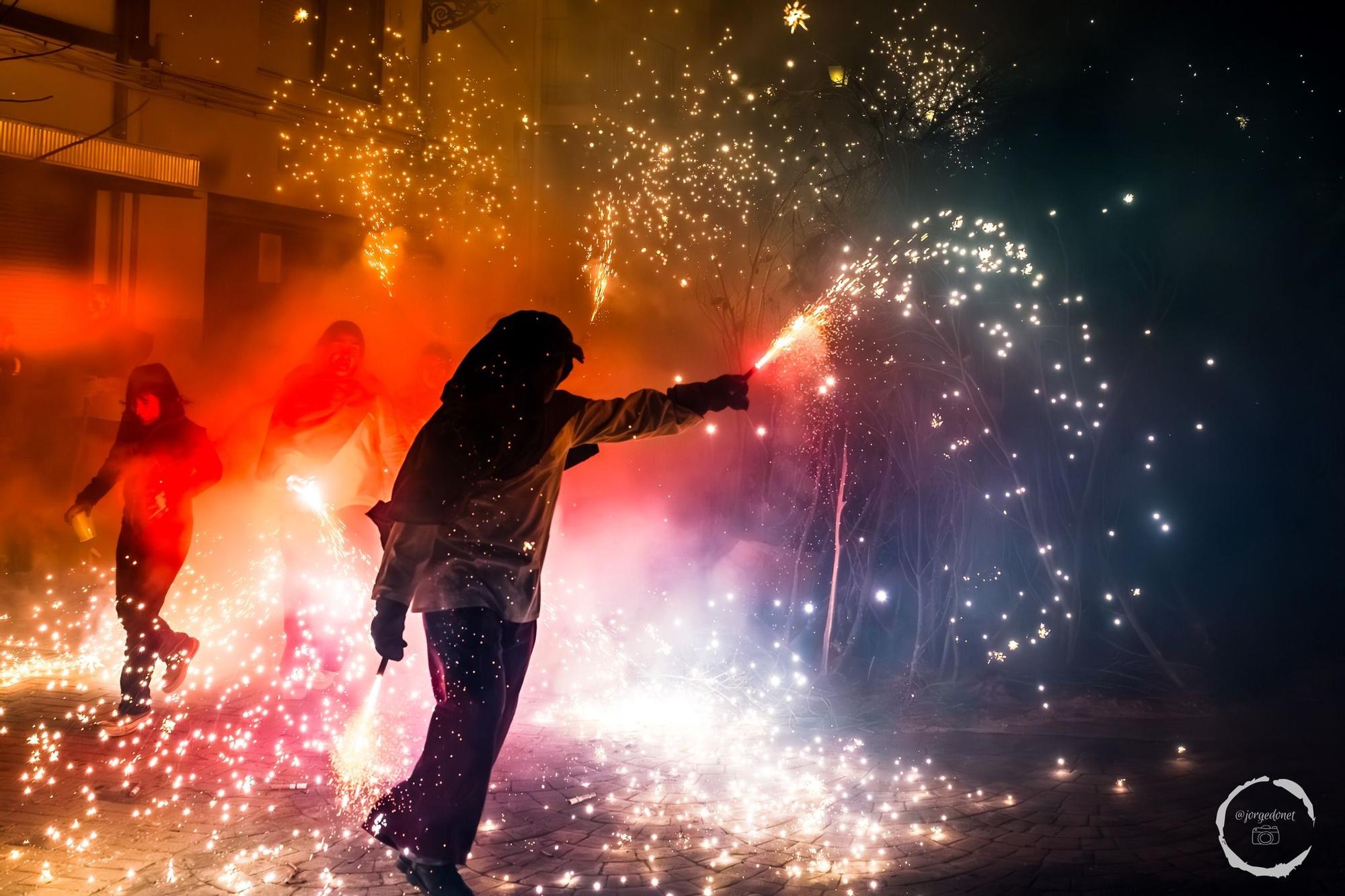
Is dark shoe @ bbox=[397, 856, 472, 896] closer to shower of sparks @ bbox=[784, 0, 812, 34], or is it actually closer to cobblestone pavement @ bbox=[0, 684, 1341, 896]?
cobblestone pavement @ bbox=[0, 684, 1341, 896]

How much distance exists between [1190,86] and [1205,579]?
360 cm

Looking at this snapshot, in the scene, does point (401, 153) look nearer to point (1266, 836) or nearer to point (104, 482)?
point (104, 482)

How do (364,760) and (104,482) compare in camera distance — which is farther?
(104,482)

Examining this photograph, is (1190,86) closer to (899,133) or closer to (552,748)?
(899,133)

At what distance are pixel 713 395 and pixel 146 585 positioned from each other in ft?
13.2

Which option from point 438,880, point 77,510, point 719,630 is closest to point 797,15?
point 719,630

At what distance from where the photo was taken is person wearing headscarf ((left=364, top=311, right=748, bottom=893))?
4.23 m

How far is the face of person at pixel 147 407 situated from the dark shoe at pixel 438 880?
3.90 meters

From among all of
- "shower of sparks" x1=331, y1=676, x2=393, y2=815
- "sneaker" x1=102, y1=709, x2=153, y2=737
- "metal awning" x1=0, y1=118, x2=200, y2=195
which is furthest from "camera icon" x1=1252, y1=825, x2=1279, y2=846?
"metal awning" x1=0, y1=118, x2=200, y2=195

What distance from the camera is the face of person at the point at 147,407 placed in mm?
6824

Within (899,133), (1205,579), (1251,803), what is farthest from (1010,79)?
(1251,803)

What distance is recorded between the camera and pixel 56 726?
6.36m

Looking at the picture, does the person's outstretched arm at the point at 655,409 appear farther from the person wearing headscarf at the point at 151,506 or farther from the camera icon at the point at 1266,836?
the person wearing headscarf at the point at 151,506

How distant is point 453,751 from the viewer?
425 centimetres
